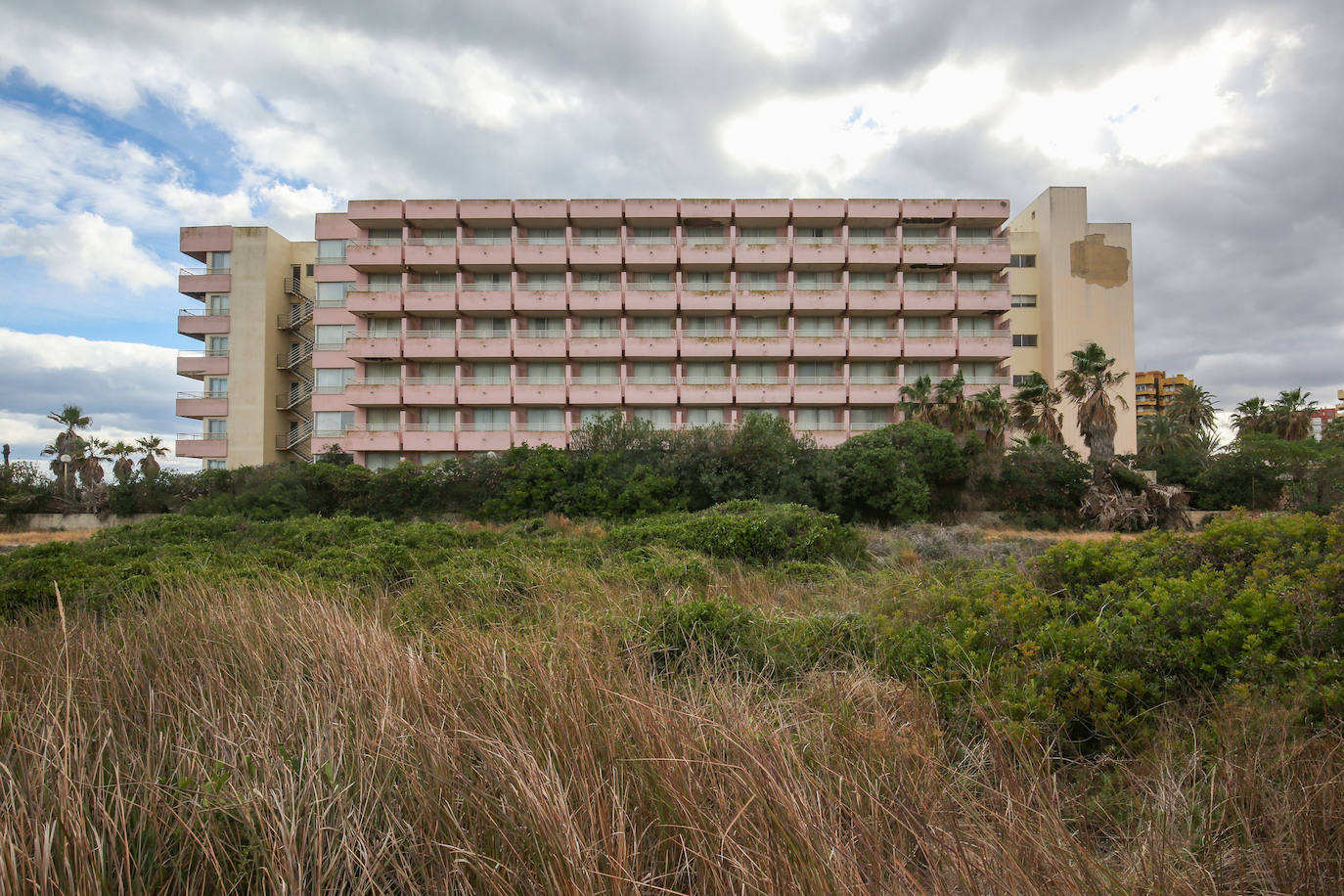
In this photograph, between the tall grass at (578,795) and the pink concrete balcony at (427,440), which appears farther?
the pink concrete balcony at (427,440)

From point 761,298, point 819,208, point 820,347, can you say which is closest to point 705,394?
point 761,298

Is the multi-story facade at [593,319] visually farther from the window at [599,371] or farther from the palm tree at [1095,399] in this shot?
the palm tree at [1095,399]

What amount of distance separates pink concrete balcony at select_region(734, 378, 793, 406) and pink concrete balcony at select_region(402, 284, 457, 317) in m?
20.2

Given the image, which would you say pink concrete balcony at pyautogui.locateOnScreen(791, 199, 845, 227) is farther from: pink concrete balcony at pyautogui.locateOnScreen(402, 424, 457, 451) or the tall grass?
the tall grass

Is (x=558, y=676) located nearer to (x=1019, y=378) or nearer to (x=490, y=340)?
(x=490, y=340)

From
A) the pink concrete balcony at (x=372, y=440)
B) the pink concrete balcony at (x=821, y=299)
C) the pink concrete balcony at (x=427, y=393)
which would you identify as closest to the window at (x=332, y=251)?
the pink concrete balcony at (x=427, y=393)

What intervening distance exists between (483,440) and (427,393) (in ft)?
16.0

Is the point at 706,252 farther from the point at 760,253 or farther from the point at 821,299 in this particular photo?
the point at 821,299

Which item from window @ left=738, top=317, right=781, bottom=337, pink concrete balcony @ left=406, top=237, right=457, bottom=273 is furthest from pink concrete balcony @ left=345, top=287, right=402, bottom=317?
window @ left=738, top=317, right=781, bottom=337

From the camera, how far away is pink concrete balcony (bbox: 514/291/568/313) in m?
49.8

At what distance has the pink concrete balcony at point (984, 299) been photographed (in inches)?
1977

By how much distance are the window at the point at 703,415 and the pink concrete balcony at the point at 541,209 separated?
16.0 meters

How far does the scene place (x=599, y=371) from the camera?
50.5m

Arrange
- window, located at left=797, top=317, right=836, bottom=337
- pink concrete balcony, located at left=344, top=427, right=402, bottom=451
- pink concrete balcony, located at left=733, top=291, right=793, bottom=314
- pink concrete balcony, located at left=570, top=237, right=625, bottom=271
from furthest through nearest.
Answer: window, located at left=797, top=317, right=836, bottom=337
pink concrete balcony, located at left=570, top=237, right=625, bottom=271
pink concrete balcony, located at left=733, top=291, right=793, bottom=314
pink concrete balcony, located at left=344, top=427, right=402, bottom=451
